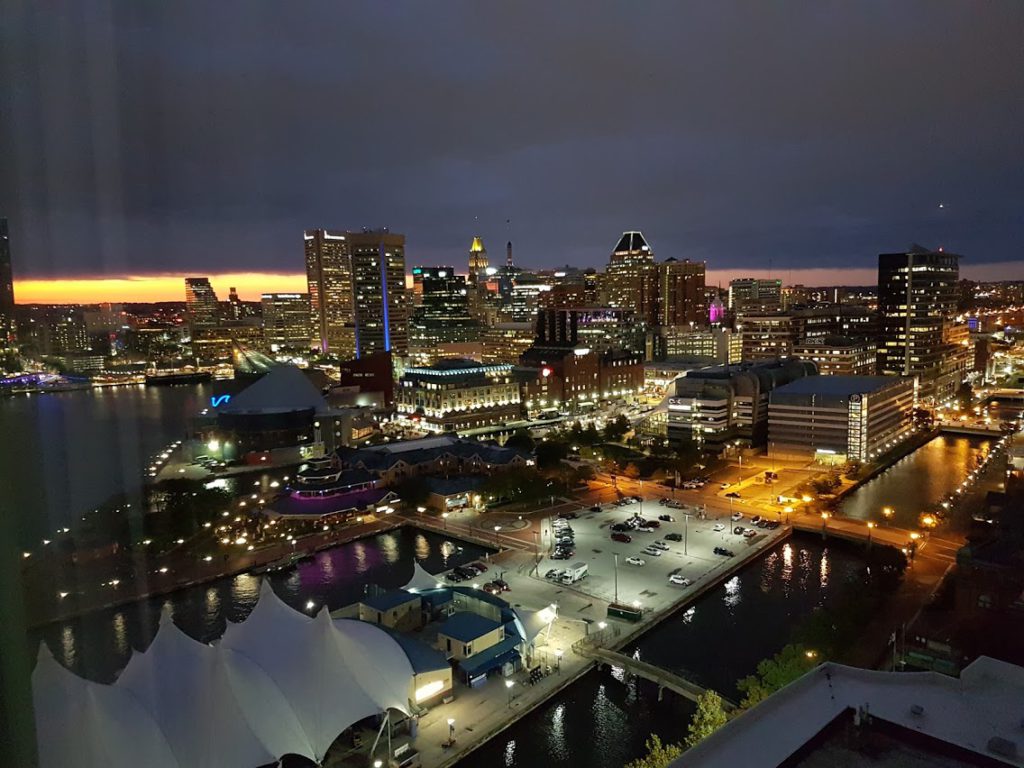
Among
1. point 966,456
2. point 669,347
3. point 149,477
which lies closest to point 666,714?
point 149,477

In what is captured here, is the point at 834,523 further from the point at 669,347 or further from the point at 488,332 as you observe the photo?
the point at 488,332

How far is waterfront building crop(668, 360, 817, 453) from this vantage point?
1241 cm

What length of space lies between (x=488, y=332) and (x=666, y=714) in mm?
25500

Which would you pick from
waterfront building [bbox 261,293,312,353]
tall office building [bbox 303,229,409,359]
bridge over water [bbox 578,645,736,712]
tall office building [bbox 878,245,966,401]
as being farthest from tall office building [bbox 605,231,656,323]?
bridge over water [bbox 578,645,736,712]

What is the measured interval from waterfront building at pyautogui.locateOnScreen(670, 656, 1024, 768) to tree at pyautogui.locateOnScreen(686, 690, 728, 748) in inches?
61.5

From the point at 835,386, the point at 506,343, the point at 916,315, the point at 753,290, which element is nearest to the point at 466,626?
the point at 835,386

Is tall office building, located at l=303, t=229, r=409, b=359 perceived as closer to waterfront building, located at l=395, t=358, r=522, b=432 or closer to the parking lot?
waterfront building, located at l=395, t=358, r=522, b=432

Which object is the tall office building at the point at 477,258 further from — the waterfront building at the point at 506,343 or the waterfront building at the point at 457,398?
the waterfront building at the point at 457,398

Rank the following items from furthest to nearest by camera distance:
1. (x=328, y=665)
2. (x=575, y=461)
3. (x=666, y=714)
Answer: (x=575, y=461), (x=666, y=714), (x=328, y=665)

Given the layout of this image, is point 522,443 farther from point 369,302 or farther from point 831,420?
point 369,302

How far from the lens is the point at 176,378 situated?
26.1 m

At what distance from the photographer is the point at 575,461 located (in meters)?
11.4

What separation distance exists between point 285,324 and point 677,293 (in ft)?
67.0

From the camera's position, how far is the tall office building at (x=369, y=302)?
26.8 meters
